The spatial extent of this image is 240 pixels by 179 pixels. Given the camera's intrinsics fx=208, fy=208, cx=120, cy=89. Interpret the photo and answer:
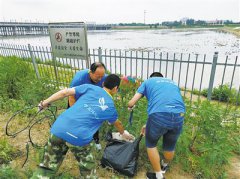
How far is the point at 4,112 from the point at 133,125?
3.23 meters

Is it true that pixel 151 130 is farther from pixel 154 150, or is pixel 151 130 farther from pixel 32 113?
pixel 32 113

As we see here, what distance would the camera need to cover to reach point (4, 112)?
4.83 meters

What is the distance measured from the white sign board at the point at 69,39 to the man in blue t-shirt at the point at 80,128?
2855 mm

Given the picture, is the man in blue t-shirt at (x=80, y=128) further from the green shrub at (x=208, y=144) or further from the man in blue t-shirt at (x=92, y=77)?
the green shrub at (x=208, y=144)

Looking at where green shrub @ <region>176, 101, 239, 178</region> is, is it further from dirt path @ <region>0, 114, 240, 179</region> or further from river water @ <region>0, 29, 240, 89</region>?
river water @ <region>0, 29, 240, 89</region>

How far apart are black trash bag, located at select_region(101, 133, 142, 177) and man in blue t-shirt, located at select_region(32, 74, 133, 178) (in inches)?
19.4

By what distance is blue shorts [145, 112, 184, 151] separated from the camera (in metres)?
2.42

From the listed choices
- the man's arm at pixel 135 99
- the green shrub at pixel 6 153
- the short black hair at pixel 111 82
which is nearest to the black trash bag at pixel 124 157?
the man's arm at pixel 135 99

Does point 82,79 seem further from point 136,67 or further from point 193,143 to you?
point 136,67

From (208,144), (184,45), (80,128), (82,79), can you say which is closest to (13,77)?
(82,79)

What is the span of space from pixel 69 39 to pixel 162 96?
352 cm

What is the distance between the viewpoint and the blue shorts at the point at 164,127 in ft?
7.94

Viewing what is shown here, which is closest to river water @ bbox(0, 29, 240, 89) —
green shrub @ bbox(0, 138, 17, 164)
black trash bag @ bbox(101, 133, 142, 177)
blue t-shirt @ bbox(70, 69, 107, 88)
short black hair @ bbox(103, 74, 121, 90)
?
blue t-shirt @ bbox(70, 69, 107, 88)

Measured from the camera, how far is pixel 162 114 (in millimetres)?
2414
